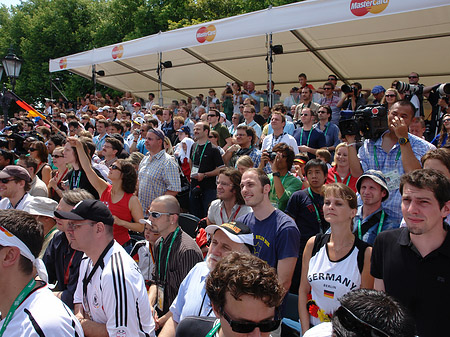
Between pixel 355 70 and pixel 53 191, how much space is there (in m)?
8.53

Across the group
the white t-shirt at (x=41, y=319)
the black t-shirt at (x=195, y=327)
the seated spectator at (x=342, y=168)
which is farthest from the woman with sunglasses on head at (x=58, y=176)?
the black t-shirt at (x=195, y=327)

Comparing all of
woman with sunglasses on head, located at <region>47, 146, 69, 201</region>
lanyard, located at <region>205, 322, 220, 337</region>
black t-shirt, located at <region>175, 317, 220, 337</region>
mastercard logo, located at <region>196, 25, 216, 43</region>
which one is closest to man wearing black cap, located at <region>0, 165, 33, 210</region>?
woman with sunglasses on head, located at <region>47, 146, 69, 201</region>

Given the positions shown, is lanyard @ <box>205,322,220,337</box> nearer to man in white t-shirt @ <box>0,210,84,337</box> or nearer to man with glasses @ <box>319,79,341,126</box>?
man in white t-shirt @ <box>0,210,84,337</box>

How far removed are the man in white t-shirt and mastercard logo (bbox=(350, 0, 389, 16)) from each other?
21.0ft

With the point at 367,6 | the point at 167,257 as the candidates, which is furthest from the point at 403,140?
the point at 367,6

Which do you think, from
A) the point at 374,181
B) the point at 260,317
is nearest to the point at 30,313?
the point at 260,317

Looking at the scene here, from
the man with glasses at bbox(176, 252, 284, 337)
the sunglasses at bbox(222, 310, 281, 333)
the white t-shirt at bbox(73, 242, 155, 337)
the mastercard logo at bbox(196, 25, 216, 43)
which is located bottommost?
the white t-shirt at bbox(73, 242, 155, 337)

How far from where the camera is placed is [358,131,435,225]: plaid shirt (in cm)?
333

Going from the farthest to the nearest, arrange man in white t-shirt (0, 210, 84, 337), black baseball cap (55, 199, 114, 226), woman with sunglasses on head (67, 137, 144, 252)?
woman with sunglasses on head (67, 137, 144, 252)
black baseball cap (55, 199, 114, 226)
man in white t-shirt (0, 210, 84, 337)

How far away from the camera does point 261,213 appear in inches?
128

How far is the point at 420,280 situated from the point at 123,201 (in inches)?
125

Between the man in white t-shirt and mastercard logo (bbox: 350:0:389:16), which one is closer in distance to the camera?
the man in white t-shirt

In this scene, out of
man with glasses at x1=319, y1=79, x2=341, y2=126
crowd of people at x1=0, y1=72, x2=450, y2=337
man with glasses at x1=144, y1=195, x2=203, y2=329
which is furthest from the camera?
man with glasses at x1=319, y1=79, x2=341, y2=126

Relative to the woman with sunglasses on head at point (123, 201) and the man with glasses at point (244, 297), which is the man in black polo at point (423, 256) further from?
the woman with sunglasses on head at point (123, 201)
